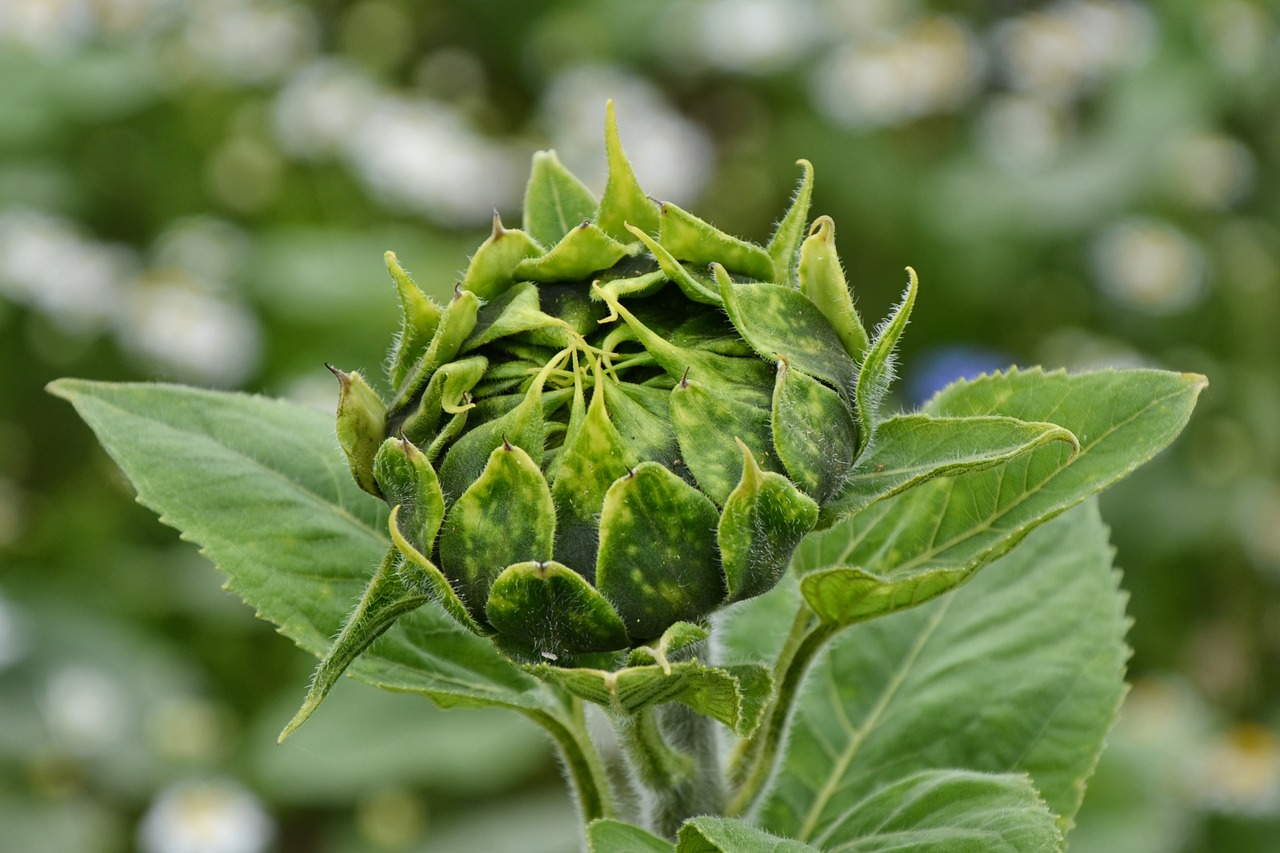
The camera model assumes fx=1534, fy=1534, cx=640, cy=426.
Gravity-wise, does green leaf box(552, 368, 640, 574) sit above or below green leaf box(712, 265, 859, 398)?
below

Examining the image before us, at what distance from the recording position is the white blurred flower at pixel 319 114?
12.5 ft

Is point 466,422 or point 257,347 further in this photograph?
point 257,347

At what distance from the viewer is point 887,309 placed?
11.4 ft

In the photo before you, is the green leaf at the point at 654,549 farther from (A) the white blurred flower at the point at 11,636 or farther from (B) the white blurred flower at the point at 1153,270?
(B) the white blurred flower at the point at 1153,270

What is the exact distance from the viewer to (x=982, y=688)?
1.38 meters

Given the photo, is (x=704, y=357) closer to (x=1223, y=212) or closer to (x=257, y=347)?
(x=257, y=347)

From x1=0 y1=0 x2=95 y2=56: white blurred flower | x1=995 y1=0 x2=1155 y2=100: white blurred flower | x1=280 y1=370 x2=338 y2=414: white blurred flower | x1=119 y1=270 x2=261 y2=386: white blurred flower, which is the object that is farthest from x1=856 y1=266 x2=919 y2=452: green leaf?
x1=0 y1=0 x2=95 y2=56: white blurred flower

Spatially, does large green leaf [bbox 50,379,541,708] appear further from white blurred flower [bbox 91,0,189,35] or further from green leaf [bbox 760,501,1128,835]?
white blurred flower [bbox 91,0,189,35]

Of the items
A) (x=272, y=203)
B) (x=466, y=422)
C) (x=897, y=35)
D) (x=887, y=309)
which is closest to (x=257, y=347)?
(x=272, y=203)

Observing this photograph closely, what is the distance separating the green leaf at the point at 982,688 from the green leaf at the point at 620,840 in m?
0.27

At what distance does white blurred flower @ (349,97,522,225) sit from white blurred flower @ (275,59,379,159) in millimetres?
41

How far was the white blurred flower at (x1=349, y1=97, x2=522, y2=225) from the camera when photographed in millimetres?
3705

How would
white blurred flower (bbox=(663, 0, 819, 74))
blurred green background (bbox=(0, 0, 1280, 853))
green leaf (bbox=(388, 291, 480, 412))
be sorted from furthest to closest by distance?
1. white blurred flower (bbox=(663, 0, 819, 74))
2. blurred green background (bbox=(0, 0, 1280, 853))
3. green leaf (bbox=(388, 291, 480, 412))

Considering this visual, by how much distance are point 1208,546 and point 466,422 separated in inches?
95.7
